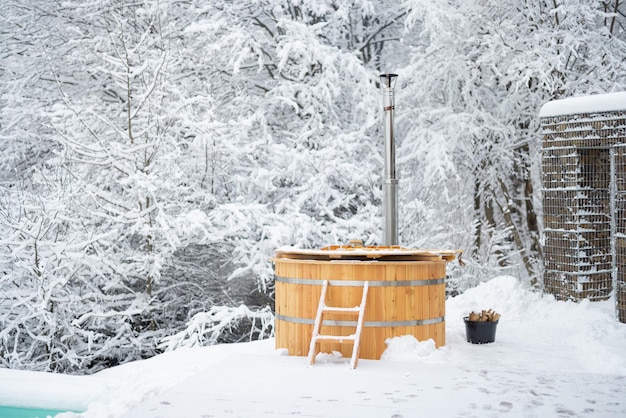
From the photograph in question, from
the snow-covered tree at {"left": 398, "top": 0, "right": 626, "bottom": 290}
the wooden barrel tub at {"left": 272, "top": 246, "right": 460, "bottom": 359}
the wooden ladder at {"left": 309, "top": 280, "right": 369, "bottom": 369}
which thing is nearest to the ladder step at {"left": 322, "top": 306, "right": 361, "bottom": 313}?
the wooden ladder at {"left": 309, "top": 280, "right": 369, "bottom": 369}

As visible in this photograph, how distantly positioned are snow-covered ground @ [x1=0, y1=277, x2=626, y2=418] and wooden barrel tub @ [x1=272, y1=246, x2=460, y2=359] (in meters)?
0.16

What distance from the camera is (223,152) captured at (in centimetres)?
1210

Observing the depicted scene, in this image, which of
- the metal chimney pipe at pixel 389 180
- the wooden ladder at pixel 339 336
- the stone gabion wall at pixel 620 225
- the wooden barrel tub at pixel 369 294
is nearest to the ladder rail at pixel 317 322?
the wooden ladder at pixel 339 336

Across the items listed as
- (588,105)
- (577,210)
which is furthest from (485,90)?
(577,210)

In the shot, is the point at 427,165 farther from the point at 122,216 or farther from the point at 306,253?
the point at 306,253

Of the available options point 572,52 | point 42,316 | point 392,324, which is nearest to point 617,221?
point 392,324

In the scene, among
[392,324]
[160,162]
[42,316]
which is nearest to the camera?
[392,324]

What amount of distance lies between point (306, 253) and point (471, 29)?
8.93 metres

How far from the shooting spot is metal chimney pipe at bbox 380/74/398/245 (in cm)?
→ 865

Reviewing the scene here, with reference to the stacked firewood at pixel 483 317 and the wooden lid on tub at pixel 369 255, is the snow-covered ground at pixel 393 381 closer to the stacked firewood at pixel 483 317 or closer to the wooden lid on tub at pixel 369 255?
the stacked firewood at pixel 483 317

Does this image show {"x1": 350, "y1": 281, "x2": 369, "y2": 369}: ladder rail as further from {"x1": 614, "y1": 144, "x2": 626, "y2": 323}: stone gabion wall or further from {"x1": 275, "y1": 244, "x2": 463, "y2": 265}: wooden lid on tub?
{"x1": 614, "y1": 144, "x2": 626, "y2": 323}: stone gabion wall

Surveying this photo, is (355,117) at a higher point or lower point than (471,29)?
lower

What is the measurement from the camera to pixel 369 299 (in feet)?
21.1

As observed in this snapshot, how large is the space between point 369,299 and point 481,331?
1529 mm
